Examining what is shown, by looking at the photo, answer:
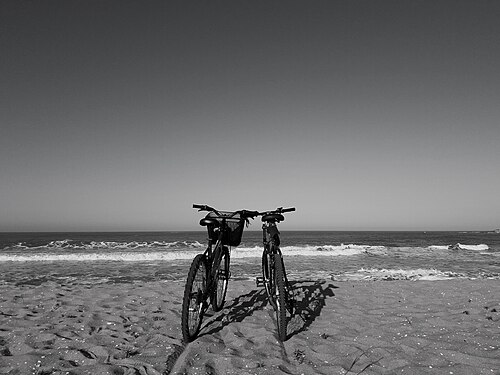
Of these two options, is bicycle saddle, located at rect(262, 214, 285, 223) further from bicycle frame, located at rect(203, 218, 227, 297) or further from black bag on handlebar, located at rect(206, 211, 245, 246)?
bicycle frame, located at rect(203, 218, 227, 297)

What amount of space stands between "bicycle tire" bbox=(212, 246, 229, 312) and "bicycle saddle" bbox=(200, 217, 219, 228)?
440 mm

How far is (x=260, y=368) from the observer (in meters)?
3.99

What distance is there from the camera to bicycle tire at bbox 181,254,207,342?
4613 millimetres

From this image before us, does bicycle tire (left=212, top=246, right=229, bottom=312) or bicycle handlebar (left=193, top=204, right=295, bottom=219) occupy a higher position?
bicycle handlebar (left=193, top=204, right=295, bottom=219)

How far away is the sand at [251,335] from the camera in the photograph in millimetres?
4039

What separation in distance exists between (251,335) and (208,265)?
1373 millimetres

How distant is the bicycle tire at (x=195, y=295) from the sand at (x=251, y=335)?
228mm

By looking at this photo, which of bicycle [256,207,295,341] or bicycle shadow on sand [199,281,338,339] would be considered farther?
bicycle shadow on sand [199,281,338,339]

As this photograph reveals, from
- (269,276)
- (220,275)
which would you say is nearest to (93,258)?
(220,275)

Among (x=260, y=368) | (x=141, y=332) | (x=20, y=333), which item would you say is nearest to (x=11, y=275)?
(x=20, y=333)

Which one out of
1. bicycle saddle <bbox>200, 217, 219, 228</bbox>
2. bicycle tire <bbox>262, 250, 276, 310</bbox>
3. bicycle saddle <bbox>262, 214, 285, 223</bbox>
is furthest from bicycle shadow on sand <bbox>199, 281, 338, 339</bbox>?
bicycle saddle <bbox>262, 214, 285, 223</bbox>

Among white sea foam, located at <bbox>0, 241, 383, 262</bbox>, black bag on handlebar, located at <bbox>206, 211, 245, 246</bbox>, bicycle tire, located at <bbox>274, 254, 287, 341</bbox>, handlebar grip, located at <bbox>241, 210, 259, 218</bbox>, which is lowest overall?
white sea foam, located at <bbox>0, 241, 383, 262</bbox>

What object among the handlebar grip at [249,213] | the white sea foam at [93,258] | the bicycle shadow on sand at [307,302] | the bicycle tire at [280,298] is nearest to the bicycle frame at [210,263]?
the handlebar grip at [249,213]

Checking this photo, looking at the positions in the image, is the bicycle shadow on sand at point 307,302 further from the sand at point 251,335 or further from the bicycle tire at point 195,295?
the bicycle tire at point 195,295
